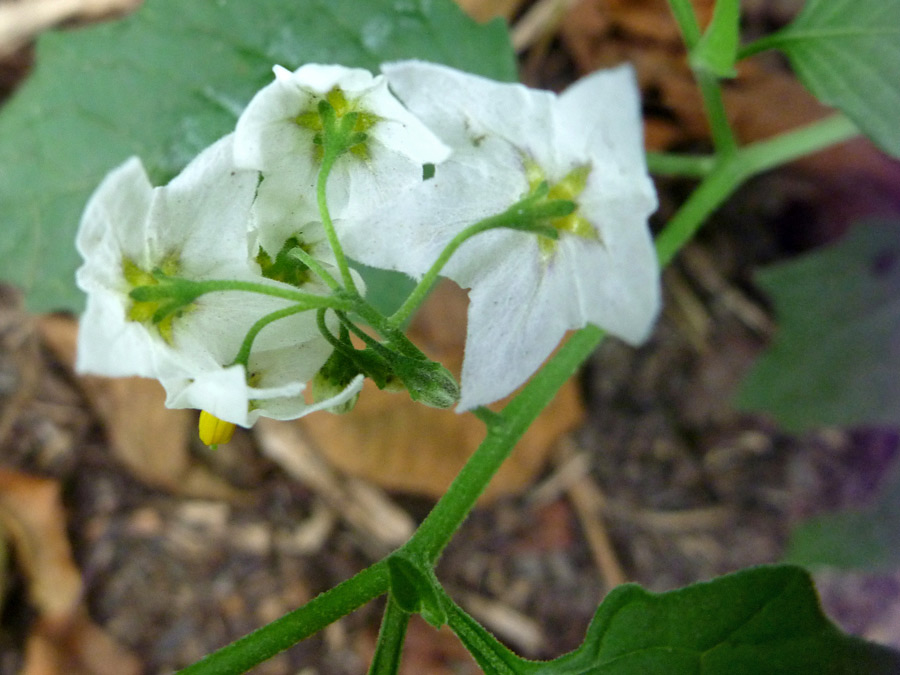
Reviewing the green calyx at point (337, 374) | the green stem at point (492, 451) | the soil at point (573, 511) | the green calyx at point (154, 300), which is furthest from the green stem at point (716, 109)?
the green calyx at point (154, 300)

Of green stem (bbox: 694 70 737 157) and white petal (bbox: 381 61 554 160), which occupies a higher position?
white petal (bbox: 381 61 554 160)

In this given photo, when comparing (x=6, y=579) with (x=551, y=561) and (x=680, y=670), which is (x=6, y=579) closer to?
(x=551, y=561)

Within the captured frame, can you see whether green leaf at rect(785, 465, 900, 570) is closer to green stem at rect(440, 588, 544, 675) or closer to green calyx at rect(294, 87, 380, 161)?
green stem at rect(440, 588, 544, 675)

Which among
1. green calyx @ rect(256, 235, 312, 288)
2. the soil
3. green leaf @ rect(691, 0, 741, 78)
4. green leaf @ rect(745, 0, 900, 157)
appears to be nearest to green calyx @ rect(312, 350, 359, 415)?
green calyx @ rect(256, 235, 312, 288)

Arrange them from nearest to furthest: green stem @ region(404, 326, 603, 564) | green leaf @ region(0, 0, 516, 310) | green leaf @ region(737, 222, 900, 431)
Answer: green stem @ region(404, 326, 603, 564) → green leaf @ region(0, 0, 516, 310) → green leaf @ region(737, 222, 900, 431)

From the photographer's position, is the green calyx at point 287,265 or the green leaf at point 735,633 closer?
the green calyx at point 287,265

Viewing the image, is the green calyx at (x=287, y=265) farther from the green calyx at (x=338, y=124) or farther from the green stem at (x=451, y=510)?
the green stem at (x=451, y=510)

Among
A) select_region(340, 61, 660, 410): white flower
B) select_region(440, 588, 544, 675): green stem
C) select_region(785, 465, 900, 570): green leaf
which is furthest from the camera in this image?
select_region(785, 465, 900, 570): green leaf

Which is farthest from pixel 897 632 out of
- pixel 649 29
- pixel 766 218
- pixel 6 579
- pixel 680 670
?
pixel 6 579
